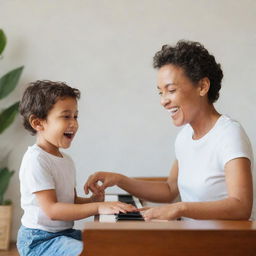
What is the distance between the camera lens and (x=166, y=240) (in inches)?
53.1

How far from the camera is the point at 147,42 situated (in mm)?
3469

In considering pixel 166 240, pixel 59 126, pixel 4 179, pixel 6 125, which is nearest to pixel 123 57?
pixel 6 125

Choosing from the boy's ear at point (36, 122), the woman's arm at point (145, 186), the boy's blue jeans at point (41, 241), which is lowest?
the boy's blue jeans at point (41, 241)

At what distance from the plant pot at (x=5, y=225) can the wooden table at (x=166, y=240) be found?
219cm

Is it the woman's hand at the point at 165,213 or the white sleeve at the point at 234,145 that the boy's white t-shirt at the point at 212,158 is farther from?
the woman's hand at the point at 165,213

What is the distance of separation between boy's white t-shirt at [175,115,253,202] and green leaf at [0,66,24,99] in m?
1.60

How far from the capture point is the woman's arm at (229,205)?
158 centimetres

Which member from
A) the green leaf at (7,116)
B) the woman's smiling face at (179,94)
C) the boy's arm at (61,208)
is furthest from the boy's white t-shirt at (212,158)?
the green leaf at (7,116)

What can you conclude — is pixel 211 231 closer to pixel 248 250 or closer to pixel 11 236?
pixel 248 250

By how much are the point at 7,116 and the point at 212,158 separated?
1.83m

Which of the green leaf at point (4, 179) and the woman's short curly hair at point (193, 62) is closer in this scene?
the woman's short curly hair at point (193, 62)

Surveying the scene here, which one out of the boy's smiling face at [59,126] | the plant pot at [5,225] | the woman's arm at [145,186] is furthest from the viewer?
the plant pot at [5,225]

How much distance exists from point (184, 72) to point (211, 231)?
0.87 meters

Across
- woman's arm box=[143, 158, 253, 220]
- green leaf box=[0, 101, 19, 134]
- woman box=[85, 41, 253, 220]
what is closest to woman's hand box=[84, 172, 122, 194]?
woman box=[85, 41, 253, 220]
